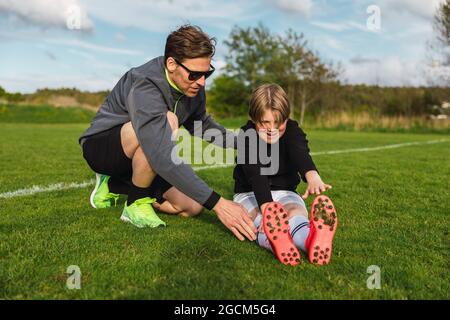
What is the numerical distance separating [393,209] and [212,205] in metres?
2.19

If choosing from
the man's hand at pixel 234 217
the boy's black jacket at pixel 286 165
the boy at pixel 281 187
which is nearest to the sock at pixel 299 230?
the boy at pixel 281 187

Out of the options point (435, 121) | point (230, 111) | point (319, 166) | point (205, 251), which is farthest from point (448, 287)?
point (230, 111)

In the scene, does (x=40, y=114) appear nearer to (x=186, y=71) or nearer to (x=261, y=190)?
(x=186, y=71)

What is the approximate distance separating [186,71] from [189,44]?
0.20 m

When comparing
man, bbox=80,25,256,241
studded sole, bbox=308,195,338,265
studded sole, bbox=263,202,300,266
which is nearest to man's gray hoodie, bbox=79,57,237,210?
man, bbox=80,25,256,241

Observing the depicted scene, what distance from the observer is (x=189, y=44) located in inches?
131

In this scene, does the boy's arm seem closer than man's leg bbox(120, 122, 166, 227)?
Yes

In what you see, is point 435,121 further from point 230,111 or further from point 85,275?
point 85,275

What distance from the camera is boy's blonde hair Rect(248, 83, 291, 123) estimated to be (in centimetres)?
346

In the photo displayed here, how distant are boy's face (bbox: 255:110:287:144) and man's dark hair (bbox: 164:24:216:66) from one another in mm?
637

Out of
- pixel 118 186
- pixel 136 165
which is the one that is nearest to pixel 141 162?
pixel 136 165

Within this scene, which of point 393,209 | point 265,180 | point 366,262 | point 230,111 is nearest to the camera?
point 366,262

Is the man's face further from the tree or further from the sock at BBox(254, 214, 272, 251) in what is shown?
the tree

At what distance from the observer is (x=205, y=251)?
291cm
